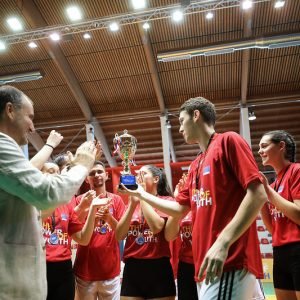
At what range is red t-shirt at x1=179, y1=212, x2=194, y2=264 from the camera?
3256 mm

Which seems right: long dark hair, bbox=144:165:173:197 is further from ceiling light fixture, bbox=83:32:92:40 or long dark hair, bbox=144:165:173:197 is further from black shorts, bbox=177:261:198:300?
ceiling light fixture, bbox=83:32:92:40

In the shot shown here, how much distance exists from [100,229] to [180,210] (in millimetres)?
1525

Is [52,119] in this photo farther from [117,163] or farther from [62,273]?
[62,273]

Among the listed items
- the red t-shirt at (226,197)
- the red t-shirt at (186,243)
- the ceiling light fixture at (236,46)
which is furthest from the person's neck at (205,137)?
the ceiling light fixture at (236,46)

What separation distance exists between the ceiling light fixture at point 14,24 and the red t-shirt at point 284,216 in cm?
862

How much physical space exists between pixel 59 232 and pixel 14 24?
7.79 meters

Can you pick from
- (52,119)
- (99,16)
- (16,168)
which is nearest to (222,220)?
(16,168)

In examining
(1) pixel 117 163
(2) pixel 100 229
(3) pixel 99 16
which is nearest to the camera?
(2) pixel 100 229

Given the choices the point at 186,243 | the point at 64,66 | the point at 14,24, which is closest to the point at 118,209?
the point at 186,243

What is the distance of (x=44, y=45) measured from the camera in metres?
9.84

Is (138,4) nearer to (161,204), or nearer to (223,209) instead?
Result: (161,204)

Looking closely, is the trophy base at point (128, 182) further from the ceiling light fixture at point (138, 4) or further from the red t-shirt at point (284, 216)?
the ceiling light fixture at point (138, 4)

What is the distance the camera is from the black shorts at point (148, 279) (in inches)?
121

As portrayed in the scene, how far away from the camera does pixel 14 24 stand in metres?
9.27
